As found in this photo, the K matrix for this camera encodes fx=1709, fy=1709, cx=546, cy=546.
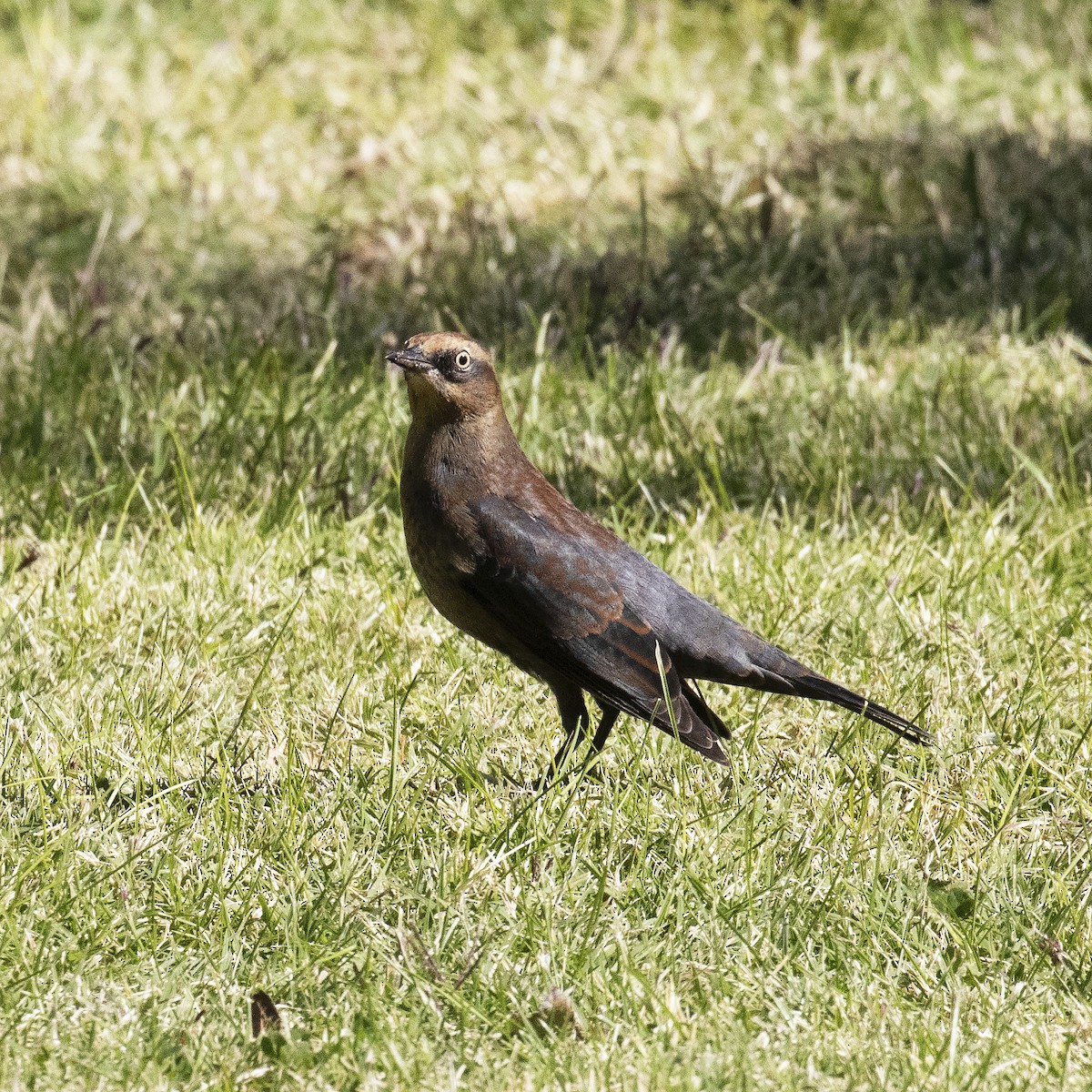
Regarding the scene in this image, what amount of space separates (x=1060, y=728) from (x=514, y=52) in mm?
5658

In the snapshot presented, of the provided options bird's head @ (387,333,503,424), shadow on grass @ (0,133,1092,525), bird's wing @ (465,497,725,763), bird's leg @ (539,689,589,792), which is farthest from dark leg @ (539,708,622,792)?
shadow on grass @ (0,133,1092,525)

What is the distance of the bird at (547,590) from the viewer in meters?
4.18

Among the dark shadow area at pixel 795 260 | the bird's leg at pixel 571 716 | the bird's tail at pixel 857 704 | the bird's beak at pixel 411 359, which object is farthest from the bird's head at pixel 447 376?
the dark shadow area at pixel 795 260

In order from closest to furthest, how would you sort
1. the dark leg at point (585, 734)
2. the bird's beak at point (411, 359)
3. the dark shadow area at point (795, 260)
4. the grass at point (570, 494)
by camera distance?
the grass at point (570, 494) → the dark leg at point (585, 734) → the bird's beak at point (411, 359) → the dark shadow area at point (795, 260)

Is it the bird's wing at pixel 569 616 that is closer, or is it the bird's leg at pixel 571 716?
the bird's wing at pixel 569 616

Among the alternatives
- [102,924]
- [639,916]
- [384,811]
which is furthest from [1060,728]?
[102,924]

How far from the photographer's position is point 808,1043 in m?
3.18

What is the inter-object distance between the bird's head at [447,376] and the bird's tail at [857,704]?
1.07 metres

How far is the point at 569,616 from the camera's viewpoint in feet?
13.8

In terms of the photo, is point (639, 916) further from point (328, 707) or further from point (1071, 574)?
point (1071, 574)

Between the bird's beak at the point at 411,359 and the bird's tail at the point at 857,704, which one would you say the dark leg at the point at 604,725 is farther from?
the bird's beak at the point at 411,359

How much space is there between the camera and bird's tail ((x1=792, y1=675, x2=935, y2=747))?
4.14m

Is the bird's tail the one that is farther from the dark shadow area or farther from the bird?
the dark shadow area

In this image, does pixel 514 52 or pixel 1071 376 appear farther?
pixel 514 52
